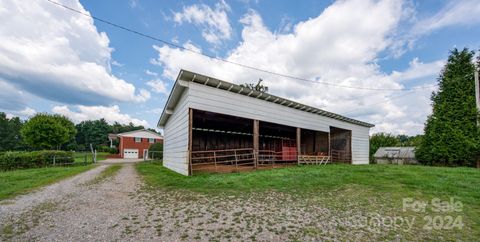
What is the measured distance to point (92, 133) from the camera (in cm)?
6228

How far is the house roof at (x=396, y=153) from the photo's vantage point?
3389 cm

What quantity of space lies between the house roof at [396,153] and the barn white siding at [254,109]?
73.3 feet

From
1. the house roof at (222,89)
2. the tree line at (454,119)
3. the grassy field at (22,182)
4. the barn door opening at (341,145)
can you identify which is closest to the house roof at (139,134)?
the house roof at (222,89)

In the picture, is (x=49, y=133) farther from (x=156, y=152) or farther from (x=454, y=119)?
(x=454, y=119)

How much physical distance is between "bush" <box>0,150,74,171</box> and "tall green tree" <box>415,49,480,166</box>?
30043 mm

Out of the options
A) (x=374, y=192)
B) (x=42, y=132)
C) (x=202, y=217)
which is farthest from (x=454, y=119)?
(x=42, y=132)

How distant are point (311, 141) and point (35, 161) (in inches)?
887

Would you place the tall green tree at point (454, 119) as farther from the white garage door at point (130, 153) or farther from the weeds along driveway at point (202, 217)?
the white garage door at point (130, 153)

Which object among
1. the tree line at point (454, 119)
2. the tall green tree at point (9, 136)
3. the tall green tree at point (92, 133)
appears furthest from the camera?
the tall green tree at point (92, 133)

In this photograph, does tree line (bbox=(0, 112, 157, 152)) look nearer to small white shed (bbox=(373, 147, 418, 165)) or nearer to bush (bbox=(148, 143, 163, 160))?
bush (bbox=(148, 143, 163, 160))

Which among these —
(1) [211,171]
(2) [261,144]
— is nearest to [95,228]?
(1) [211,171]

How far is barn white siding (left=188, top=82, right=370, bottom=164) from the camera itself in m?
9.55

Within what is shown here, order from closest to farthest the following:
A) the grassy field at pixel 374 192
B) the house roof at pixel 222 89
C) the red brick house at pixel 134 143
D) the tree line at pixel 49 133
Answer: the grassy field at pixel 374 192
the house roof at pixel 222 89
the tree line at pixel 49 133
the red brick house at pixel 134 143

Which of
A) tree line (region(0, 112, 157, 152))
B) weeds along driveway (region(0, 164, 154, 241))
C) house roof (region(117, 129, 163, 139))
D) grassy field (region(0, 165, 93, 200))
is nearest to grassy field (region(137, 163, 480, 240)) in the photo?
weeds along driveway (region(0, 164, 154, 241))
